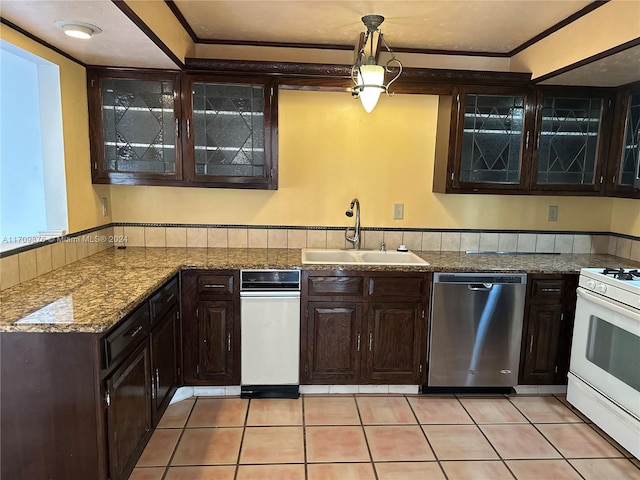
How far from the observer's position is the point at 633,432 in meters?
2.27

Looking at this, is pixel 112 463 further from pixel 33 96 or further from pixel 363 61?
pixel 363 61

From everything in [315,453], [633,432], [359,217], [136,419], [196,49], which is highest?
[196,49]

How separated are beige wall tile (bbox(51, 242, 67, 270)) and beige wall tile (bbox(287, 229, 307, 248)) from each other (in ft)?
4.88

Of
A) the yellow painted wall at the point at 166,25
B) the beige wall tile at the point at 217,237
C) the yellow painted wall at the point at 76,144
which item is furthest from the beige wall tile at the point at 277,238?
the yellow painted wall at the point at 166,25

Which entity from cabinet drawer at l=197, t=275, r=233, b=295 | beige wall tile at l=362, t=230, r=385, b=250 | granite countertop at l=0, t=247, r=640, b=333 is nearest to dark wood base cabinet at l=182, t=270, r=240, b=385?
cabinet drawer at l=197, t=275, r=233, b=295

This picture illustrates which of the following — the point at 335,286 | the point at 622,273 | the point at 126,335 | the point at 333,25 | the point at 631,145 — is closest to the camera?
the point at 126,335

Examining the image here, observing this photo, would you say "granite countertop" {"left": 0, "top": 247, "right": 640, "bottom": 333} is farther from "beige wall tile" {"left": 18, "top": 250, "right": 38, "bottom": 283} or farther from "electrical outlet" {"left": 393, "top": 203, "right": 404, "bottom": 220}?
"electrical outlet" {"left": 393, "top": 203, "right": 404, "bottom": 220}

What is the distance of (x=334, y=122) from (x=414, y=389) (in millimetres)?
2003

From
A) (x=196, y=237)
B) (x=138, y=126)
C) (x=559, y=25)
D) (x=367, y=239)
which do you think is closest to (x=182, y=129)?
(x=138, y=126)

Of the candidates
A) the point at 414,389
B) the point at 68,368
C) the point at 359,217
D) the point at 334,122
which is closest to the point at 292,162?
the point at 334,122

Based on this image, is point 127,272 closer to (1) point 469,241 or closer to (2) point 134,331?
(2) point 134,331

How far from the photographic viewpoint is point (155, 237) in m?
3.22

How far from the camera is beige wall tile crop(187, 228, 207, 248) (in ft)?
10.6

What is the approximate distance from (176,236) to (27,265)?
1.14 metres
